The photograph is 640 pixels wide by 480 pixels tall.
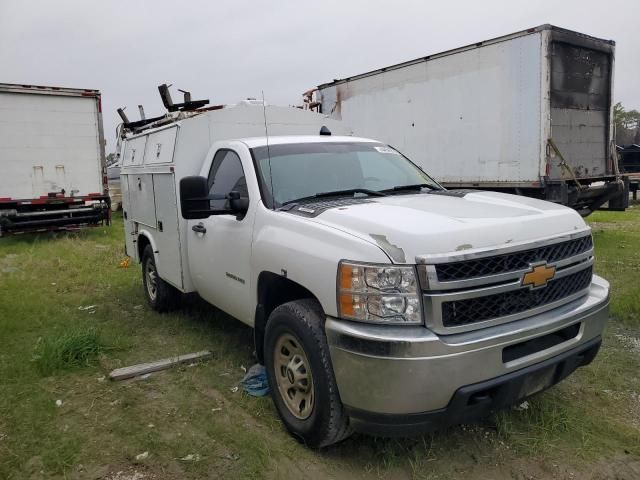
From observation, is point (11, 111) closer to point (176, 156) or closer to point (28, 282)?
point (28, 282)

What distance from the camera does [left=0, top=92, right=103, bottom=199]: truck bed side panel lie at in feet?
40.2

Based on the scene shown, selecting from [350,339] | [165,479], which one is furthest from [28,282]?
[350,339]

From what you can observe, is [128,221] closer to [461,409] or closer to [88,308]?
[88,308]

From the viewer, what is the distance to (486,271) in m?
2.72

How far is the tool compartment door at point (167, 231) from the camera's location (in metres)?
5.01

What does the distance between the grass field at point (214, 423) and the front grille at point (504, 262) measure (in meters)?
1.12

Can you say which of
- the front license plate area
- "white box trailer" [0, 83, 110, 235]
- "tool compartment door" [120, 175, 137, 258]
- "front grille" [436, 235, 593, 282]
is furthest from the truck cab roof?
"white box trailer" [0, 83, 110, 235]

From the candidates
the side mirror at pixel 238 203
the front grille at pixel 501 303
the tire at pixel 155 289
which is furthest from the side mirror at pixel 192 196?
the tire at pixel 155 289

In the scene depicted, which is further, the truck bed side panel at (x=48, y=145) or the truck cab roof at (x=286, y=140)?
the truck bed side panel at (x=48, y=145)

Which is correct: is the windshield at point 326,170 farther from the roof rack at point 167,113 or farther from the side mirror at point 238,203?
the roof rack at point 167,113

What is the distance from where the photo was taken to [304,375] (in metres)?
3.16

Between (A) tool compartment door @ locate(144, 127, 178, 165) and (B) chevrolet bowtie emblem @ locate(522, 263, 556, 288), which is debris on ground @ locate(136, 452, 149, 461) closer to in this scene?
(B) chevrolet bowtie emblem @ locate(522, 263, 556, 288)

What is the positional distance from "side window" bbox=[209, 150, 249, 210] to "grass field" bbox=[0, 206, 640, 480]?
144cm

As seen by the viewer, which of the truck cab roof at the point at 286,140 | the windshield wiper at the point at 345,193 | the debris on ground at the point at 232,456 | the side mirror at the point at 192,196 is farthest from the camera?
the truck cab roof at the point at 286,140
